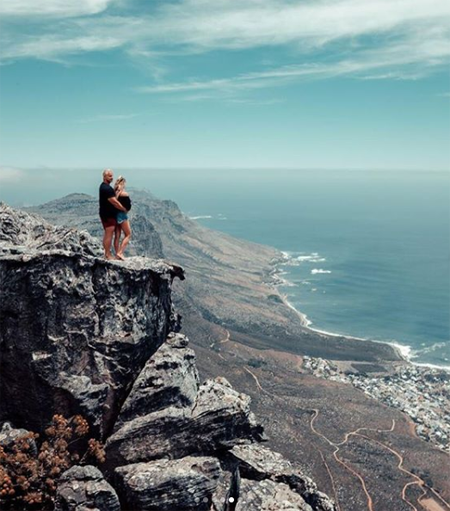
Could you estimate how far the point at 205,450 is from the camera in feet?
74.9

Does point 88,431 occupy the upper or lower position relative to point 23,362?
lower

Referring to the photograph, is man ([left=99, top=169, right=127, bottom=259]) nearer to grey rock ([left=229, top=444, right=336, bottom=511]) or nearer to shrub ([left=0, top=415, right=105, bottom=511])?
shrub ([left=0, top=415, right=105, bottom=511])

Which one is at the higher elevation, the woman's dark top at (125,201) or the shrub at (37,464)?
the woman's dark top at (125,201)

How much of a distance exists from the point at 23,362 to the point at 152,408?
5890 millimetres

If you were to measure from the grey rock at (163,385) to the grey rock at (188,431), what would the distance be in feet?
1.28

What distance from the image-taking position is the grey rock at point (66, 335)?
828 inches

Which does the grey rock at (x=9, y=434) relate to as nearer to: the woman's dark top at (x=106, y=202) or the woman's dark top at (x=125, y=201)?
the woman's dark top at (x=106, y=202)

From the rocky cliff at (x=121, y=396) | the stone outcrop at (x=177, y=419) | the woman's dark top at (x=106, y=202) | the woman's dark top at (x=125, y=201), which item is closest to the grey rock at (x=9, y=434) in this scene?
the rocky cliff at (x=121, y=396)

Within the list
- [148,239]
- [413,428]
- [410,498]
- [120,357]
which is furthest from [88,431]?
[148,239]

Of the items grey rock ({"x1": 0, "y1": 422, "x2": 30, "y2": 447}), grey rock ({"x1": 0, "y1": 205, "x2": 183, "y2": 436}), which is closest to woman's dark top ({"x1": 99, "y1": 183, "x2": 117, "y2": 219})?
grey rock ({"x1": 0, "y1": 205, "x2": 183, "y2": 436})

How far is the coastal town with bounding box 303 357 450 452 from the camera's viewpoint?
9725 cm

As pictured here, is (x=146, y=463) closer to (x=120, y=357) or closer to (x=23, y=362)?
(x=120, y=357)

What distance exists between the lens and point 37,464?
19.7 m

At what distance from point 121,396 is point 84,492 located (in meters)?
4.81
